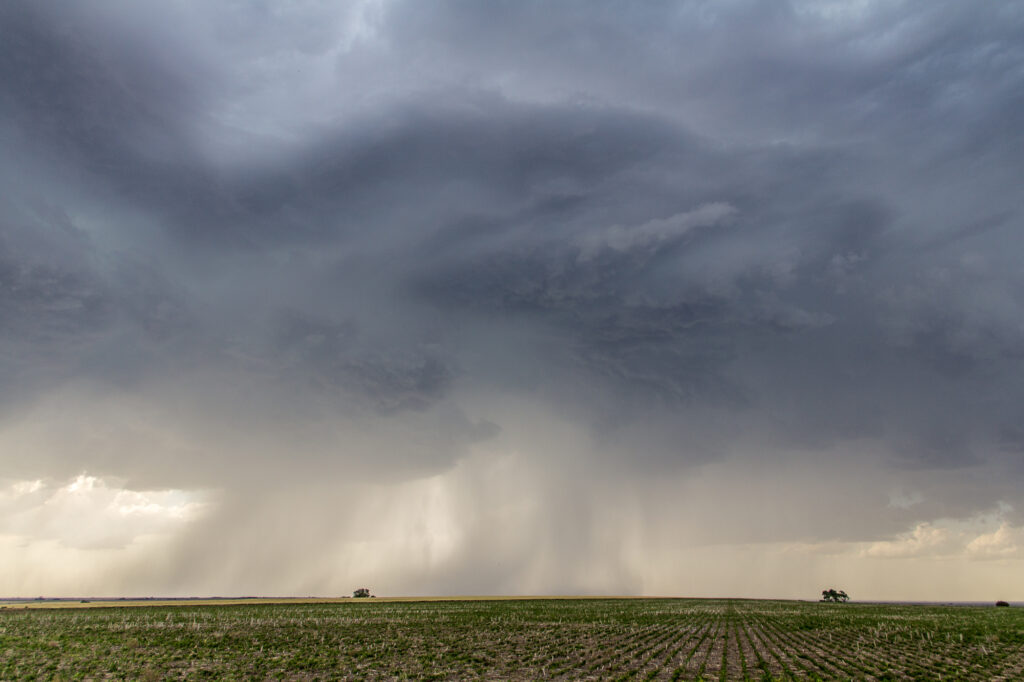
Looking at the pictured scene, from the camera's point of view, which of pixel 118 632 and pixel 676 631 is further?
pixel 676 631

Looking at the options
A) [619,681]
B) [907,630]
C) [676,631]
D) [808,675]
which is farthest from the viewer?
[907,630]

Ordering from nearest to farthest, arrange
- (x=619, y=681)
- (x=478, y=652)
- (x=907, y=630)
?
(x=619, y=681) < (x=478, y=652) < (x=907, y=630)

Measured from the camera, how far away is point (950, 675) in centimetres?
3431

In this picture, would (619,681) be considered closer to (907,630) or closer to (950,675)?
(950,675)

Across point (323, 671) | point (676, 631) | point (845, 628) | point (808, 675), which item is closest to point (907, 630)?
point (845, 628)

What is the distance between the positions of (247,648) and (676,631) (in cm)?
4078

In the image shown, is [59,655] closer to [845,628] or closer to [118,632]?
[118,632]

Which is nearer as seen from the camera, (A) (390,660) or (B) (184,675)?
(B) (184,675)

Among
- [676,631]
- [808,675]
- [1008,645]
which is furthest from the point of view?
[676,631]

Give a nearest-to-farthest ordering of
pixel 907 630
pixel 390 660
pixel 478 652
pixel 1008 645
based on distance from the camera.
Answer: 1. pixel 390 660
2. pixel 478 652
3. pixel 1008 645
4. pixel 907 630

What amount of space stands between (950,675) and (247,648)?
4677 cm

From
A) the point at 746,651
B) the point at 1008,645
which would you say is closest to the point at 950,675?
the point at 746,651

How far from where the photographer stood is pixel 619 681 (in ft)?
98.5

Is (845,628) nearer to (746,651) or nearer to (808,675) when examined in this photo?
(746,651)
